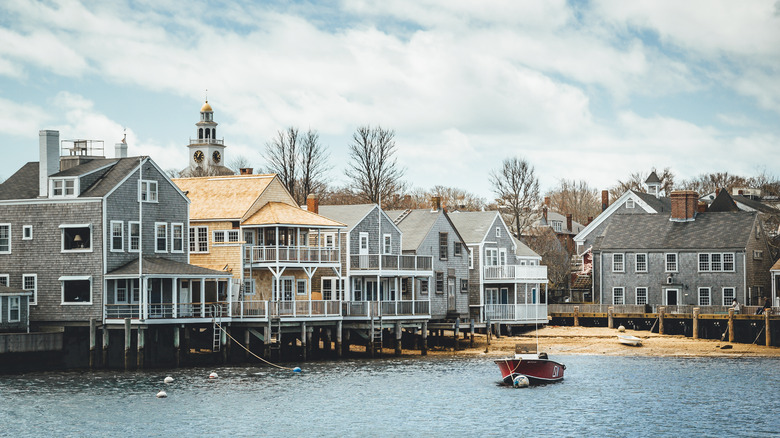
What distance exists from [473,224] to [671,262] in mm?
16105

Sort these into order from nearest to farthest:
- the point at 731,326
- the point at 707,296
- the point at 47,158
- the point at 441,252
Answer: the point at 47,158, the point at 731,326, the point at 441,252, the point at 707,296

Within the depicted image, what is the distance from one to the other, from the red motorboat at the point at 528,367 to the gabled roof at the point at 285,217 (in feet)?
52.9

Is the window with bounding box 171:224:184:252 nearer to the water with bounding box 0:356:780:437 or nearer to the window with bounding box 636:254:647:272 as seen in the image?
the water with bounding box 0:356:780:437

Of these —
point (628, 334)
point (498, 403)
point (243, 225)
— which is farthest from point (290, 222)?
point (628, 334)

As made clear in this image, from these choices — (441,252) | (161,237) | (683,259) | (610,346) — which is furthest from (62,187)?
(683,259)

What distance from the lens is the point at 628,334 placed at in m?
76.3

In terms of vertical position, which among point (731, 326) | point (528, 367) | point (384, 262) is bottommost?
point (528, 367)

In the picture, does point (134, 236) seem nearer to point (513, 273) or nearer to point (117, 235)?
point (117, 235)

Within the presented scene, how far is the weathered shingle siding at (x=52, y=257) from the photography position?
58531 mm

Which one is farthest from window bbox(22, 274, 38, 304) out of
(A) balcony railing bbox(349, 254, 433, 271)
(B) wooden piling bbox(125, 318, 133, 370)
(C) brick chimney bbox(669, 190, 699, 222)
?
(C) brick chimney bbox(669, 190, 699, 222)

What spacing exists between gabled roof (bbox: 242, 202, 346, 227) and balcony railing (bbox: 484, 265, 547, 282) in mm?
17149

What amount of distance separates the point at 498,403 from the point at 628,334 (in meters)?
29.8

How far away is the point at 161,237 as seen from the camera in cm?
6219

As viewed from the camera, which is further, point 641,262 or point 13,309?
point 641,262
